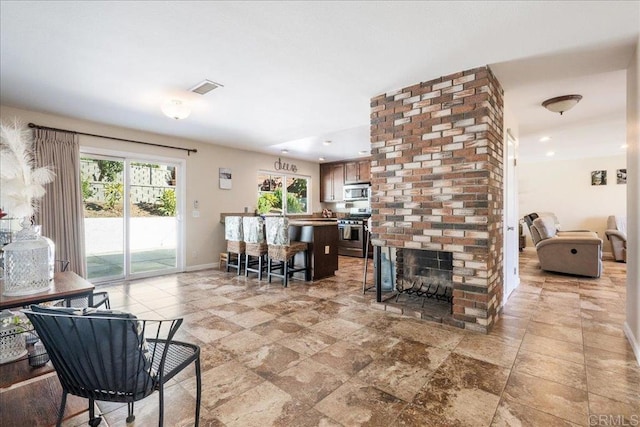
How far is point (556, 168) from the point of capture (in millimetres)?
7484

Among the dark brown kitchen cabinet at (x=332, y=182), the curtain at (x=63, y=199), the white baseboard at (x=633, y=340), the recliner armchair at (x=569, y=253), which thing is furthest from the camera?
the dark brown kitchen cabinet at (x=332, y=182)

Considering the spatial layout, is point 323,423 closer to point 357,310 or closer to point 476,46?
point 357,310

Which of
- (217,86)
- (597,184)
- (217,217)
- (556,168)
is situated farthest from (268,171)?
(597,184)

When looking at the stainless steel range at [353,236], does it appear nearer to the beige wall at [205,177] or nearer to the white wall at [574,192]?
the beige wall at [205,177]

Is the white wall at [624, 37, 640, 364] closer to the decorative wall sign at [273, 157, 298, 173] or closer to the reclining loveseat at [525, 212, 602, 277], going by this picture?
the reclining loveseat at [525, 212, 602, 277]

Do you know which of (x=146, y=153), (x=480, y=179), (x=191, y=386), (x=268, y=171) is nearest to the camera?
(x=191, y=386)

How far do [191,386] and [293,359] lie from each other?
0.70 metres

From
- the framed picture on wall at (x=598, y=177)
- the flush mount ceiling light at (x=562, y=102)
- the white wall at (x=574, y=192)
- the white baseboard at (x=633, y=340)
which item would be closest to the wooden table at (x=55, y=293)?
the white baseboard at (x=633, y=340)

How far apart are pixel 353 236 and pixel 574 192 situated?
5.47 metres

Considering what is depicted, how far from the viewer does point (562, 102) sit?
3.30 m

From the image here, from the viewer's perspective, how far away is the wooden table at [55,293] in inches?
59.2

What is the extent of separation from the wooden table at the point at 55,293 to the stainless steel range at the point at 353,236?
547 centimetres

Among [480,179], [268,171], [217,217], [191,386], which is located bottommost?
[191,386]

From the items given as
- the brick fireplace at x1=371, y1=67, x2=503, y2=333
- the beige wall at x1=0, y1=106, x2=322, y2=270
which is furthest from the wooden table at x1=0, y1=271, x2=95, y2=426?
the beige wall at x1=0, y1=106, x2=322, y2=270
